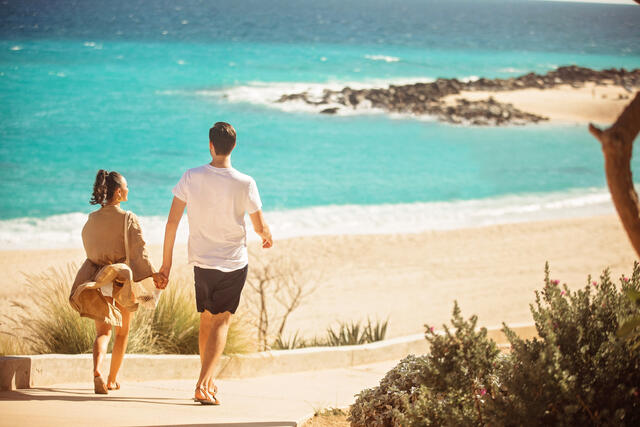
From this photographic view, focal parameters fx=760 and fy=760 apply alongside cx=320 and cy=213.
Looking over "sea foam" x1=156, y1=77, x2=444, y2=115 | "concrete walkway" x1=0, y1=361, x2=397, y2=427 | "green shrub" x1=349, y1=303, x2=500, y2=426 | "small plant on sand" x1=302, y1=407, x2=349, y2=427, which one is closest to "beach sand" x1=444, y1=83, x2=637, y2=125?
"sea foam" x1=156, y1=77, x2=444, y2=115

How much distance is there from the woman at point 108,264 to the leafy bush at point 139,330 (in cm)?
119

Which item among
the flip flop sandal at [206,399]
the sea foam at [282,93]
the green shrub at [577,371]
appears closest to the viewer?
the green shrub at [577,371]

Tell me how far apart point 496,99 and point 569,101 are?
434 centimetres

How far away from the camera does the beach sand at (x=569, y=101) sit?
137 ft

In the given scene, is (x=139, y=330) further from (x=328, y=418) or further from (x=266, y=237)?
(x=328, y=418)

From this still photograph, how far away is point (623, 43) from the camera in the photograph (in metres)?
86.4

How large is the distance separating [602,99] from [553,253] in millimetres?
33197

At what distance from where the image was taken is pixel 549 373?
319 centimetres

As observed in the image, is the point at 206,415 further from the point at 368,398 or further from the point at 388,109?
the point at 388,109

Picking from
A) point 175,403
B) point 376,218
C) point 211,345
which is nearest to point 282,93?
point 376,218

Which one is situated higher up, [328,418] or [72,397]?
[72,397]

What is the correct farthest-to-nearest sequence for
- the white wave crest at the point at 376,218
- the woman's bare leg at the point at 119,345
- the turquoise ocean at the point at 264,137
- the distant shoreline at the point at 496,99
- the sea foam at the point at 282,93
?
the sea foam at the point at 282,93 → the distant shoreline at the point at 496,99 → the turquoise ocean at the point at 264,137 → the white wave crest at the point at 376,218 → the woman's bare leg at the point at 119,345

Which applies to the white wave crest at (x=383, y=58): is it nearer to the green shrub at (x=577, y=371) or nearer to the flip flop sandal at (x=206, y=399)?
the flip flop sandal at (x=206, y=399)

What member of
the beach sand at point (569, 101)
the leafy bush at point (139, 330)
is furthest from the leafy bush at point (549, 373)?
the beach sand at point (569, 101)
